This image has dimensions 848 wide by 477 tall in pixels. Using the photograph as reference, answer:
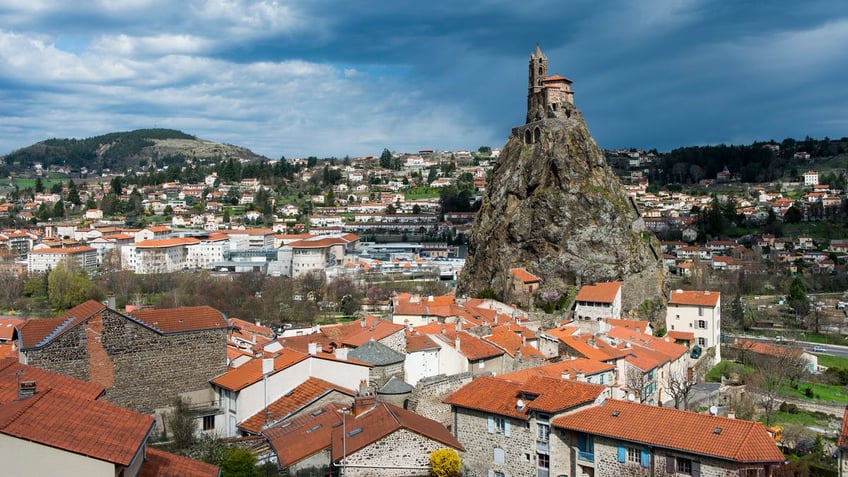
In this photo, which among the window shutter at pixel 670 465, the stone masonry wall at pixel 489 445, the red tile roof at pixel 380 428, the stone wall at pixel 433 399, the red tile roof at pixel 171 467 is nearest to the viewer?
the red tile roof at pixel 171 467

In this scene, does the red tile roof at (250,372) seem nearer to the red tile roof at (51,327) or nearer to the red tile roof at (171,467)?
the red tile roof at (51,327)

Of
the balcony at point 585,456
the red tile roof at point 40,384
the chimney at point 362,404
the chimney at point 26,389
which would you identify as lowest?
the balcony at point 585,456

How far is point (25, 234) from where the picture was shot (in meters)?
111

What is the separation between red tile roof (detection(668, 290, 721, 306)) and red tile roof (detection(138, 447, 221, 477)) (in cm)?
3979

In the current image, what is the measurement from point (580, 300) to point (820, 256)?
191 feet

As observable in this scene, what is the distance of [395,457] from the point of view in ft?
58.6

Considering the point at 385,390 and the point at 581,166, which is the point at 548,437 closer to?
the point at 385,390

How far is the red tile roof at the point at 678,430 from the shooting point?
53.7 ft

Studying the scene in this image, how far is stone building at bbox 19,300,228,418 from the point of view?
22.5 m

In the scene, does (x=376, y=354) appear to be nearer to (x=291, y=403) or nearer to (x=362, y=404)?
(x=291, y=403)

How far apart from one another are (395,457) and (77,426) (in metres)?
9.07

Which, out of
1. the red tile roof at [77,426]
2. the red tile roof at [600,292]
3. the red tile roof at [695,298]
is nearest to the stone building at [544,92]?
the red tile roof at [600,292]

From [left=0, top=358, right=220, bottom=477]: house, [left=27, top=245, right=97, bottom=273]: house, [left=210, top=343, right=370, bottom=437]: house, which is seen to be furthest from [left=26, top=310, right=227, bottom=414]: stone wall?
[left=27, top=245, right=97, bottom=273]: house

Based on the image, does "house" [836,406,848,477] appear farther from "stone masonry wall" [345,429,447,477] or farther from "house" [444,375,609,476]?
"stone masonry wall" [345,429,447,477]
